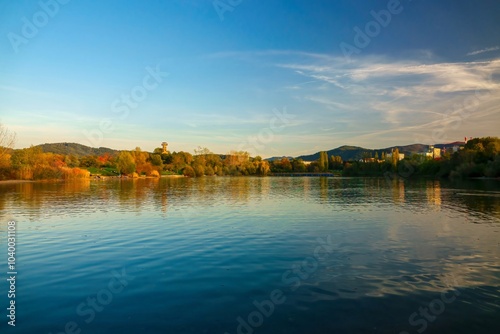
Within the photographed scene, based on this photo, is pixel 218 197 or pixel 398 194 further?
pixel 398 194

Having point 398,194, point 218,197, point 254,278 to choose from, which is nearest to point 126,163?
point 218,197

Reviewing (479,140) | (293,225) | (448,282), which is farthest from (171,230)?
(479,140)

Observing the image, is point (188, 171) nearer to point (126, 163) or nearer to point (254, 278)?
point (126, 163)

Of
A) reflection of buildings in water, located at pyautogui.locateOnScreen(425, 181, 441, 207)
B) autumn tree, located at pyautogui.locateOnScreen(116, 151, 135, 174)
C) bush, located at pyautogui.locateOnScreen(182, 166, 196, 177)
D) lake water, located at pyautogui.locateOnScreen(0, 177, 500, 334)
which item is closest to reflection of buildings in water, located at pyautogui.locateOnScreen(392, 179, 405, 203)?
reflection of buildings in water, located at pyautogui.locateOnScreen(425, 181, 441, 207)

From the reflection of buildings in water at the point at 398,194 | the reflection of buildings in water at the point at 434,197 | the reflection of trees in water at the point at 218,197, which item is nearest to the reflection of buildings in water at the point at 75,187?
the reflection of trees in water at the point at 218,197

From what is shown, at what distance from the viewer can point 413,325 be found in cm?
990

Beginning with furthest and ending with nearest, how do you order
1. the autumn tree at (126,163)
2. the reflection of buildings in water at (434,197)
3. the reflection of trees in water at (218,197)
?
the autumn tree at (126,163)
the reflection of buildings in water at (434,197)
the reflection of trees in water at (218,197)

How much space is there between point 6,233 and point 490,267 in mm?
27563

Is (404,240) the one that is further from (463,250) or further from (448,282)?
(448,282)

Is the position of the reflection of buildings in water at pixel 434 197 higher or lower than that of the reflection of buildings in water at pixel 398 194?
lower

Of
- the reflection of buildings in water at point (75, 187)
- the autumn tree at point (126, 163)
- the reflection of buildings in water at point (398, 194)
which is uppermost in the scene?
the autumn tree at point (126, 163)

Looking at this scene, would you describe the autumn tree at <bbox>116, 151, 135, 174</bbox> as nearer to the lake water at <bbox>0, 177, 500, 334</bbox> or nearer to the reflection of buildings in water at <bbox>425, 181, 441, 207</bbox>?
the reflection of buildings in water at <bbox>425, 181, 441, 207</bbox>

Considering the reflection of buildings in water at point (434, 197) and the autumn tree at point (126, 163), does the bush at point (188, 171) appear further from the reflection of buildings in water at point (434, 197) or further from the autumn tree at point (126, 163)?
the reflection of buildings in water at point (434, 197)

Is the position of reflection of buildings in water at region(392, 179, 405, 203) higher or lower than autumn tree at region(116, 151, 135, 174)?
lower
